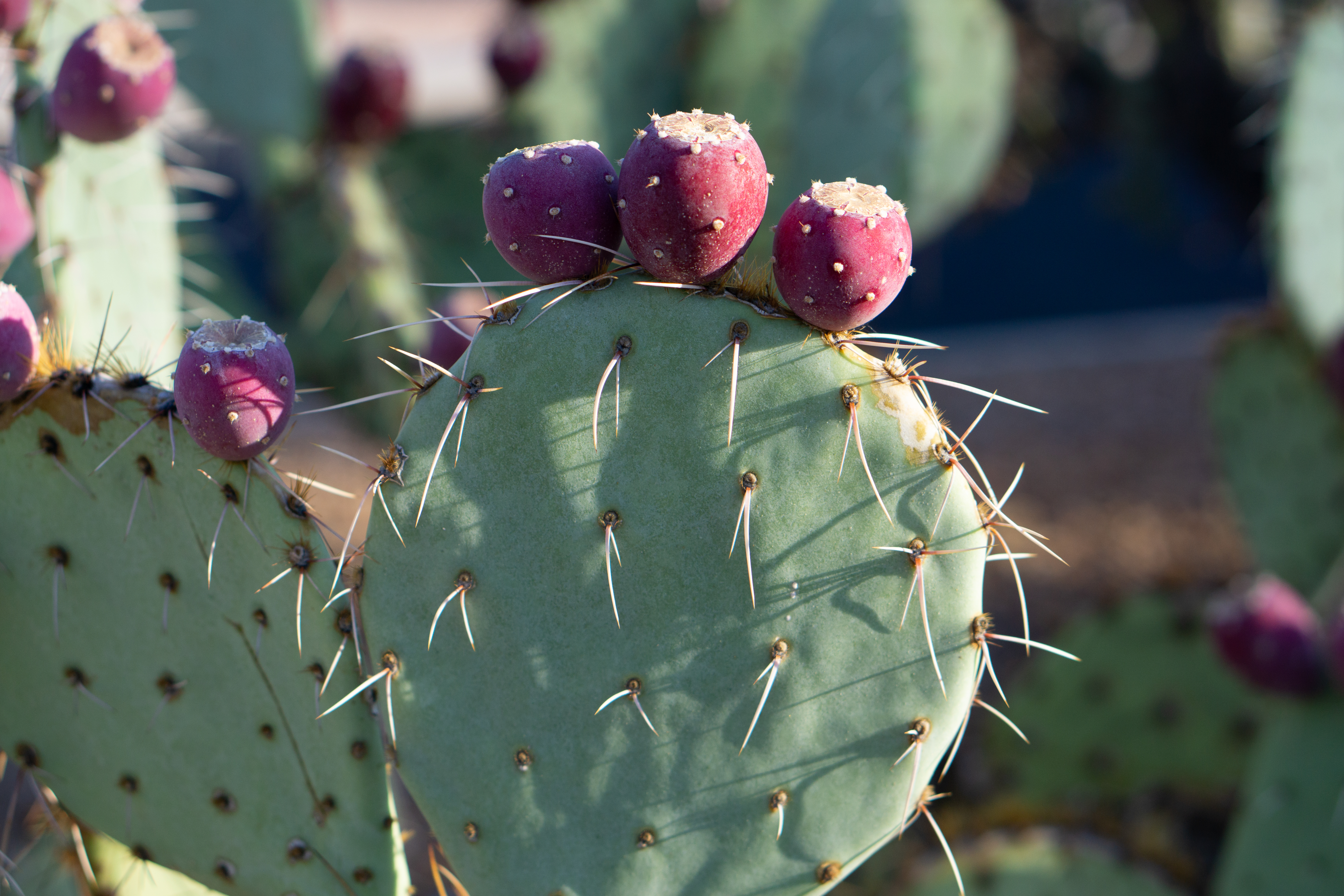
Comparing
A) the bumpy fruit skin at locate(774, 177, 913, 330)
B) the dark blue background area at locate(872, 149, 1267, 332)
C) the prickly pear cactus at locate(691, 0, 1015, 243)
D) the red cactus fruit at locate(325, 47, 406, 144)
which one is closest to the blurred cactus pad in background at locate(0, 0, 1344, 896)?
the bumpy fruit skin at locate(774, 177, 913, 330)

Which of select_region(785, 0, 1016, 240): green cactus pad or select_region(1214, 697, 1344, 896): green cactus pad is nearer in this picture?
select_region(1214, 697, 1344, 896): green cactus pad

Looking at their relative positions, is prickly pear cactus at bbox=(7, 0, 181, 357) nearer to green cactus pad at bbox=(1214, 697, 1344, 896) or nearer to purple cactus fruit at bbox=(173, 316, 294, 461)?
purple cactus fruit at bbox=(173, 316, 294, 461)

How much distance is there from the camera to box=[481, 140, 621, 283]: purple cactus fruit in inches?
29.9

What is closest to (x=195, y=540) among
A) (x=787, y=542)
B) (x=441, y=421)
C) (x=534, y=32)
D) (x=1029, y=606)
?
(x=441, y=421)

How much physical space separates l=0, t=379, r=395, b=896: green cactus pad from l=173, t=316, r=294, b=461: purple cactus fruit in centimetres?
5

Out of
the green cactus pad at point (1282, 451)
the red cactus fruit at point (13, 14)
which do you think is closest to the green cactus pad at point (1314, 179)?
the green cactus pad at point (1282, 451)

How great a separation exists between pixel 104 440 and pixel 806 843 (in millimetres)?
694

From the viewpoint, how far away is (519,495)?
2.66ft

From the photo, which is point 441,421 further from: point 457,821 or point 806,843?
point 806,843

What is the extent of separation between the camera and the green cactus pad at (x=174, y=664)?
2.86 feet

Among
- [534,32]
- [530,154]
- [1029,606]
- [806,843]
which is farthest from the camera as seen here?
[1029,606]

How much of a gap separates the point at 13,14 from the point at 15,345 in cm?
55

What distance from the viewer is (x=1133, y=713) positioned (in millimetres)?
2512

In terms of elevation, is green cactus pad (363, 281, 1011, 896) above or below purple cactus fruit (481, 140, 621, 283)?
below
